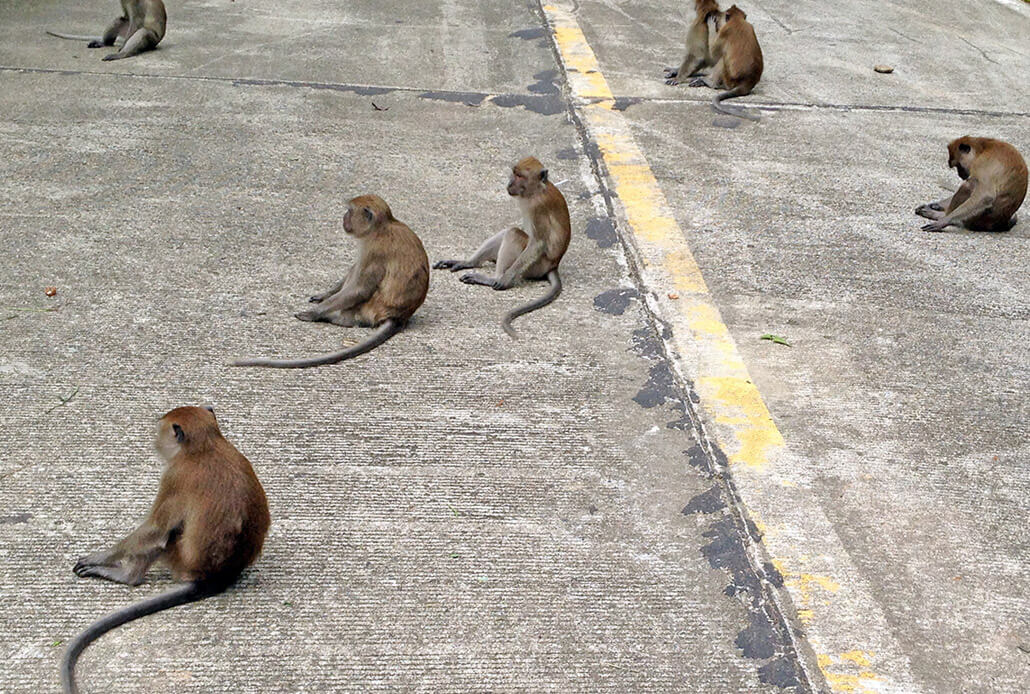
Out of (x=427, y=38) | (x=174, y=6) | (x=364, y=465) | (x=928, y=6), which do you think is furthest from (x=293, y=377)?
(x=928, y=6)

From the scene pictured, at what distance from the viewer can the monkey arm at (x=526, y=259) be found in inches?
190

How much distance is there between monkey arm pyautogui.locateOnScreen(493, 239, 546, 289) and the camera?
4.83m

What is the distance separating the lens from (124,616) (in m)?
2.68

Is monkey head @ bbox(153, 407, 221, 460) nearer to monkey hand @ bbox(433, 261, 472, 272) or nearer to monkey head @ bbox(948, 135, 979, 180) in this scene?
monkey hand @ bbox(433, 261, 472, 272)

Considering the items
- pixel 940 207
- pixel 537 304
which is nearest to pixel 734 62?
pixel 940 207

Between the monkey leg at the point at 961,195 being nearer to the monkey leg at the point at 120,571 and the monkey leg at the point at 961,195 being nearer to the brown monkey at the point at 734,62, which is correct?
the brown monkey at the point at 734,62

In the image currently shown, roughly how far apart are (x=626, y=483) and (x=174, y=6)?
7.19m

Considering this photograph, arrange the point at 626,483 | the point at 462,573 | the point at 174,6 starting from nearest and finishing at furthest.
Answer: the point at 462,573, the point at 626,483, the point at 174,6

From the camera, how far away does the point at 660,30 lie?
9.30 meters

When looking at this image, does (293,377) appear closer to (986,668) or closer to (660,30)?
(986,668)

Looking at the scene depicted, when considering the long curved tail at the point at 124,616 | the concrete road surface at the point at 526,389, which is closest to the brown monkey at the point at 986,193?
the concrete road surface at the point at 526,389

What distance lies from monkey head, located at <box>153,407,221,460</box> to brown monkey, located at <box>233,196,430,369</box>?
1348mm

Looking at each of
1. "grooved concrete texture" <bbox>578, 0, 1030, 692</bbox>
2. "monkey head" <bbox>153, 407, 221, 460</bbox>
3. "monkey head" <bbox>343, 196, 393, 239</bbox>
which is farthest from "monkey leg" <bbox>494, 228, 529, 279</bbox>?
"monkey head" <bbox>153, 407, 221, 460</bbox>

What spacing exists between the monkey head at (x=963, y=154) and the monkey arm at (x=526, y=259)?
252 cm
